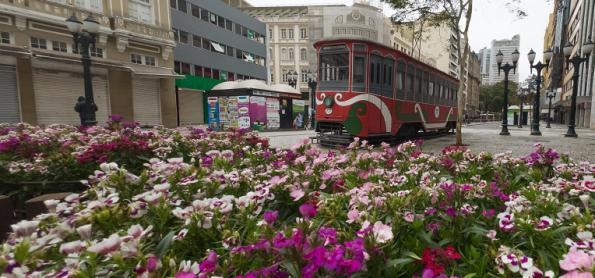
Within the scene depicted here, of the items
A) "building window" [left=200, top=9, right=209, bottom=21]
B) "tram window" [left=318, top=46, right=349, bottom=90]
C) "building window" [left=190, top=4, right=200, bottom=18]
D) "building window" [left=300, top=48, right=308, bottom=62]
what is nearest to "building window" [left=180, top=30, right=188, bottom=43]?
"building window" [left=190, top=4, right=200, bottom=18]

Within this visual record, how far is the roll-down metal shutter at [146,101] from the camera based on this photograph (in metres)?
24.4

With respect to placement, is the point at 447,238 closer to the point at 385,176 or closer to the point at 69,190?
the point at 385,176

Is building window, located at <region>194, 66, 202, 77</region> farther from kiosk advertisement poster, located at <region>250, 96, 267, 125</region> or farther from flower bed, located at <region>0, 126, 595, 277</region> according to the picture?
flower bed, located at <region>0, 126, 595, 277</region>

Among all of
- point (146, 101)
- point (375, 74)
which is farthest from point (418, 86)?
point (146, 101)

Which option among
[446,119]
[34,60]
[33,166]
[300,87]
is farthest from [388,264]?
[300,87]

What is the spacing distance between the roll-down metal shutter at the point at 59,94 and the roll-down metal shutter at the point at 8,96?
1.00 metres

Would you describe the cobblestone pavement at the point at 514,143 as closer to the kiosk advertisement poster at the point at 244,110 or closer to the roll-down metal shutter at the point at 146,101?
the kiosk advertisement poster at the point at 244,110

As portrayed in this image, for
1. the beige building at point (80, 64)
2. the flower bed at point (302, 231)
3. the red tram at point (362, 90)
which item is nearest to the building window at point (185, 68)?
the beige building at point (80, 64)

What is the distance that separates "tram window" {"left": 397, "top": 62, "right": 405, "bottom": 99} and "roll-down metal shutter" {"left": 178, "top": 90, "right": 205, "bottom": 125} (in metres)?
23.4

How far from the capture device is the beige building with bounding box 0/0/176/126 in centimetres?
1770

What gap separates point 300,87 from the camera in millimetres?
53812

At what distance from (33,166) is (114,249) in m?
3.62

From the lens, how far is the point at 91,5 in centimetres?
2109

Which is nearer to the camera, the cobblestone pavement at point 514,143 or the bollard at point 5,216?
the bollard at point 5,216
